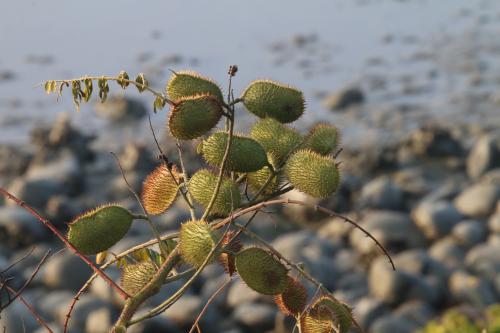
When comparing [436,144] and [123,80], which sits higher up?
[123,80]

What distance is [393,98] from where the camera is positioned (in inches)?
650

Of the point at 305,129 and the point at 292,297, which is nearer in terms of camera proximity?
the point at 292,297

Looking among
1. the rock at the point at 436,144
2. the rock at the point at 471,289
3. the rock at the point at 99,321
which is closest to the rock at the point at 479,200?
the rock at the point at 471,289

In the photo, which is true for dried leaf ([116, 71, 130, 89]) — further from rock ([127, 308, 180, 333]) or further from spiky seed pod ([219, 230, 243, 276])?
rock ([127, 308, 180, 333])

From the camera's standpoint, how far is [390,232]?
1030 cm

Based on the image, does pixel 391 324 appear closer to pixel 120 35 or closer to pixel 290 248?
pixel 290 248

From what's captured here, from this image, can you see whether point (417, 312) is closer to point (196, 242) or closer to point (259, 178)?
point (259, 178)

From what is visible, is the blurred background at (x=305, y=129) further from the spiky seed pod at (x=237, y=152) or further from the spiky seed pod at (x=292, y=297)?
the spiky seed pod at (x=237, y=152)

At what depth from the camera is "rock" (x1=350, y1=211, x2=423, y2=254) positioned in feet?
33.1

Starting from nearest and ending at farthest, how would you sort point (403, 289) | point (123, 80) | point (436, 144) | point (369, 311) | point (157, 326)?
point (123, 80) → point (157, 326) → point (369, 311) → point (403, 289) → point (436, 144)

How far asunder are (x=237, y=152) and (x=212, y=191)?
0.08m

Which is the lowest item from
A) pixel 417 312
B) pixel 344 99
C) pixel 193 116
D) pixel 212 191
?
pixel 344 99

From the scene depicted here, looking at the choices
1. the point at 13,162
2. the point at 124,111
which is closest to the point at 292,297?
the point at 13,162

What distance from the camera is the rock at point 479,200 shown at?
1077cm
